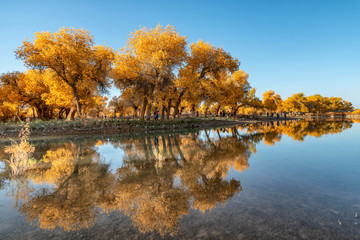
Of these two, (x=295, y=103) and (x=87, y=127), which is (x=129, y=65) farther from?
(x=295, y=103)

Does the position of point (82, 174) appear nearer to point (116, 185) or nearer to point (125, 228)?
point (116, 185)

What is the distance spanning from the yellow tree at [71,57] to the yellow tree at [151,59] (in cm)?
261

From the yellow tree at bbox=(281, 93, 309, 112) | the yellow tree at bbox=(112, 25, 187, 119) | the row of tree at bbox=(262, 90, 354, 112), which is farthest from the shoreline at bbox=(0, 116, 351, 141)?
the yellow tree at bbox=(281, 93, 309, 112)

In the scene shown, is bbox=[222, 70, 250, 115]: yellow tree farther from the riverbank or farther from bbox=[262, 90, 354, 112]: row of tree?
bbox=[262, 90, 354, 112]: row of tree

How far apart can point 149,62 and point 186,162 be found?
61.5ft

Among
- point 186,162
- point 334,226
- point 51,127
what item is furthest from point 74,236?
point 51,127

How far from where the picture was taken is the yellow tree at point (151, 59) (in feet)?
85.4

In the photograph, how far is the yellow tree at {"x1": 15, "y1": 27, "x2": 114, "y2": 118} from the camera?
24.5m

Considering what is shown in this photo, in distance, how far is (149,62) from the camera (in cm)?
2514

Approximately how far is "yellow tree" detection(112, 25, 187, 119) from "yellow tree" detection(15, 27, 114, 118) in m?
2.61

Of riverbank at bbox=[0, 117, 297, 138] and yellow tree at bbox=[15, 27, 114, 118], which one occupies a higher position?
yellow tree at bbox=[15, 27, 114, 118]

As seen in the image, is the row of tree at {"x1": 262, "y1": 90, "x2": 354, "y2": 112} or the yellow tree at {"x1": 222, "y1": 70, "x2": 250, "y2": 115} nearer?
the yellow tree at {"x1": 222, "y1": 70, "x2": 250, "y2": 115}

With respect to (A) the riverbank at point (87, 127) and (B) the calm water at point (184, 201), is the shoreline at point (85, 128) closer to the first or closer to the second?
(A) the riverbank at point (87, 127)

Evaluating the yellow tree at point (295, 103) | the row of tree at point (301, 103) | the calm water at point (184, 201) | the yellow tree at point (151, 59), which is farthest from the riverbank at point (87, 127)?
the yellow tree at point (295, 103)
